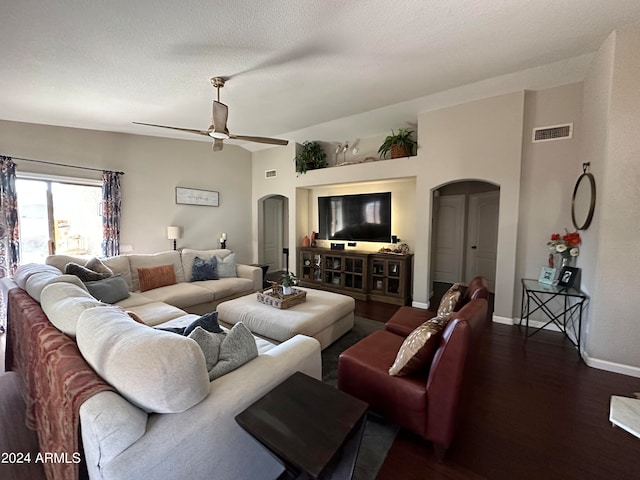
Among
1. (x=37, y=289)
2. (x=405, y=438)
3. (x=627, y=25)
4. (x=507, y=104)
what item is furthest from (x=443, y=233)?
(x=37, y=289)

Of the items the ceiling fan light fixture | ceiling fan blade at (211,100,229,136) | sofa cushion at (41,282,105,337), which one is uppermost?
ceiling fan blade at (211,100,229,136)

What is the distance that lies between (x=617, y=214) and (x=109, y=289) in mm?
5405

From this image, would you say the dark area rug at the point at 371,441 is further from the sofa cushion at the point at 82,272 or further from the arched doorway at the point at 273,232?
the arched doorway at the point at 273,232

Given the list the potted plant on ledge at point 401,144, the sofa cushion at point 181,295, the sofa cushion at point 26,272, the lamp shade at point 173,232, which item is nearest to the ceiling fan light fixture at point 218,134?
the sofa cushion at point 26,272

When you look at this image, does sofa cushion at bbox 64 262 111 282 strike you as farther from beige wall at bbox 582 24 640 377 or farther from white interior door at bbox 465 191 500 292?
white interior door at bbox 465 191 500 292

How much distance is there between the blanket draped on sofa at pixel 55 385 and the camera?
3.34 feet

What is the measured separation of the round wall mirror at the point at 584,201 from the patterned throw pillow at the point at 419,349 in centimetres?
251

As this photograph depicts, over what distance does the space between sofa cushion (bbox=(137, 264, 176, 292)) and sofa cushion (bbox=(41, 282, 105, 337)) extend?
7.05ft

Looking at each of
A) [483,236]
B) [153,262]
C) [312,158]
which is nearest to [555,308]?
[483,236]

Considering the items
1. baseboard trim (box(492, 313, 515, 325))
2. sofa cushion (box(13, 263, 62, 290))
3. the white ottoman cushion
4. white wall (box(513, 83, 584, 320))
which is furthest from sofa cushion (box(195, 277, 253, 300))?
white wall (box(513, 83, 584, 320))

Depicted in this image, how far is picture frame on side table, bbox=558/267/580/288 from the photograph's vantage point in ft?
10.1

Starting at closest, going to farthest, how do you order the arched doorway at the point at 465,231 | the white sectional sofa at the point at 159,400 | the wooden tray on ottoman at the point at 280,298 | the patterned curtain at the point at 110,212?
the white sectional sofa at the point at 159,400 < the wooden tray on ottoman at the point at 280,298 < the patterned curtain at the point at 110,212 < the arched doorway at the point at 465,231

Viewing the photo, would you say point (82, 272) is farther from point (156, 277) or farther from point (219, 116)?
point (219, 116)

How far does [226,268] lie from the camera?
4559 millimetres
